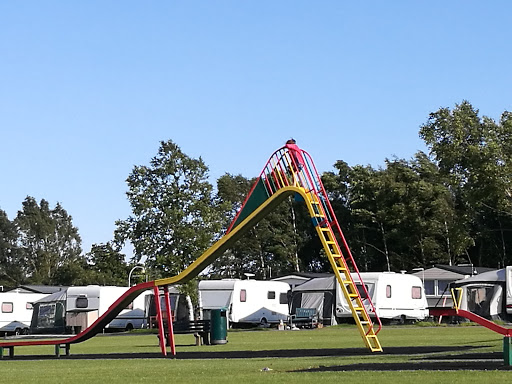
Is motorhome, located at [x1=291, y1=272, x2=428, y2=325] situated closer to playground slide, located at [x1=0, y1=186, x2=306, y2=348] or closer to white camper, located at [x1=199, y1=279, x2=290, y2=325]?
white camper, located at [x1=199, y1=279, x2=290, y2=325]

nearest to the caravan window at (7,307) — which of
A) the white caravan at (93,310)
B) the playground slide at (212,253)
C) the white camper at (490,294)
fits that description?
the white caravan at (93,310)

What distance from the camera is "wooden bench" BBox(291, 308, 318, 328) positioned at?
53.2 m

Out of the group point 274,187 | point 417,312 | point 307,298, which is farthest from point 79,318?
point 274,187

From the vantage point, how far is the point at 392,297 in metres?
54.7

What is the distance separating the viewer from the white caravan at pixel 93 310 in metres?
57.6

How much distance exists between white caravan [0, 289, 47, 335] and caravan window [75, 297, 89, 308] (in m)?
3.86

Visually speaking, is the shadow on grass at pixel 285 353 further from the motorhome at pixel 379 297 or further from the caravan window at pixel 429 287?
the caravan window at pixel 429 287

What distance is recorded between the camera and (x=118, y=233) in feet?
189

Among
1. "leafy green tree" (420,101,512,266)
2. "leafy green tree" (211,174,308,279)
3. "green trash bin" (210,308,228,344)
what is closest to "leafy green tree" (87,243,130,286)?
"leafy green tree" (211,174,308,279)

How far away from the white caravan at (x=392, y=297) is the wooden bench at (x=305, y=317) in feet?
5.04

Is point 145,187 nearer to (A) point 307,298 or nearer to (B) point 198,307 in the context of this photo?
(B) point 198,307

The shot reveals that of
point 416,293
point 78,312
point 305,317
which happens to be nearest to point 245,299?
point 305,317

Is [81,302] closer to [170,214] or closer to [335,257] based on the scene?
[170,214]

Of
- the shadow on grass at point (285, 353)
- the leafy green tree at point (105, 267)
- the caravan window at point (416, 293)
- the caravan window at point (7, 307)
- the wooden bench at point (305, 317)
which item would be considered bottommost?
the shadow on grass at point (285, 353)
